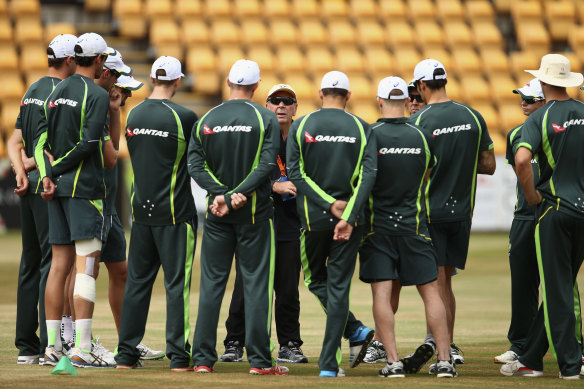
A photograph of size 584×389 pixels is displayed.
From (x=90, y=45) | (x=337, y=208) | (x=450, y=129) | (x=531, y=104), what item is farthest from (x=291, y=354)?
(x=531, y=104)

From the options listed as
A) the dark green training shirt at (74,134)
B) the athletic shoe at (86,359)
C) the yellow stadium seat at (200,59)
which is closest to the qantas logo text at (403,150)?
the dark green training shirt at (74,134)

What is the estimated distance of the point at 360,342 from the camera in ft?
24.4

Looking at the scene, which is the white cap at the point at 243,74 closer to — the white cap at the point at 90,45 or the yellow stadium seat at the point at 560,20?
the white cap at the point at 90,45

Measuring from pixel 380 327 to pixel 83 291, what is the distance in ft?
7.88

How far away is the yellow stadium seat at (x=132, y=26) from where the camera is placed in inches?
1050

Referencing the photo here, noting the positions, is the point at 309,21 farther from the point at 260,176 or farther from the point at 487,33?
the point at 260,176

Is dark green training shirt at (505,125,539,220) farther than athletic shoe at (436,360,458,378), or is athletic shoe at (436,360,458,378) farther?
dark green training shirt at (505,125,539,220)

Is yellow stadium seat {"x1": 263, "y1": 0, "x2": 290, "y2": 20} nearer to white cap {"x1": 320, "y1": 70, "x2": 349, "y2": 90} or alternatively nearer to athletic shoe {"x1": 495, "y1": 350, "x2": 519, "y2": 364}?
white cap {"x1": 320, "y1": 70, "x2": 349, "y2": 90}

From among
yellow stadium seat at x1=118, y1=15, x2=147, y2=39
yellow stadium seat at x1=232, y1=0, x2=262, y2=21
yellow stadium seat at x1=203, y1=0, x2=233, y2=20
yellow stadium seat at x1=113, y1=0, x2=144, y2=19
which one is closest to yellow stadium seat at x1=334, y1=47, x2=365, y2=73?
yellow stadium seat at x1=232, y1=0, x2=262, y2=21

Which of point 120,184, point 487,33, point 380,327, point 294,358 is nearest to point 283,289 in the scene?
point 294,358

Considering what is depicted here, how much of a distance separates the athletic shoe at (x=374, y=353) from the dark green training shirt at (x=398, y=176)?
1.47m

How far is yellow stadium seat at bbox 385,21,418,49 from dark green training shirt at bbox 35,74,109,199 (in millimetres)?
21645

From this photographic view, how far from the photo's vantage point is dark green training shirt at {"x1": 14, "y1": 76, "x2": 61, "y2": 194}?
24.4 feet

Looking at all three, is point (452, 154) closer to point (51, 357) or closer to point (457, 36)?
point (51, 357)
